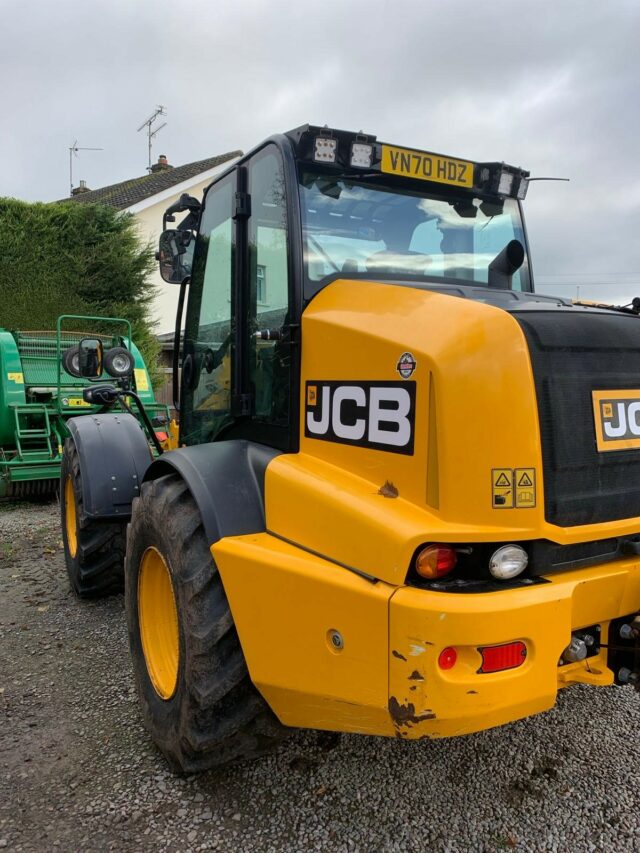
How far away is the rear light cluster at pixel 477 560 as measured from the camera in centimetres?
176

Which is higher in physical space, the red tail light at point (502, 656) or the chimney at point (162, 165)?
the chimney at point (162, 165)

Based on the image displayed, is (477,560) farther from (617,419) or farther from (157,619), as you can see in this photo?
(157,619)

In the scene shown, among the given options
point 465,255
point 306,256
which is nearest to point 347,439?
point 306,256

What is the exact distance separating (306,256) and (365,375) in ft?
2.01

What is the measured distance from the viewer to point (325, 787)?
7.89 feet

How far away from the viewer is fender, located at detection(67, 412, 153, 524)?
142 inches

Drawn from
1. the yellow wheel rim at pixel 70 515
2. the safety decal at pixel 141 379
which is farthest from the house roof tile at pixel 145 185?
the yellow wheel rim at pixel 70 515

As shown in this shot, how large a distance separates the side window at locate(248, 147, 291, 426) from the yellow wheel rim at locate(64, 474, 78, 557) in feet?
7.40

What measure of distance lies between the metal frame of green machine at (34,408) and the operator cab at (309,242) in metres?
4.10

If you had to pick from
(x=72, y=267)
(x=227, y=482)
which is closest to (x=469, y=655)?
(x=227, y=482)

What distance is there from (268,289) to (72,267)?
10762 mm

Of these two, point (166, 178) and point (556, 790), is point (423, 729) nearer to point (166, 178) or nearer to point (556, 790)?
point (556, 790)

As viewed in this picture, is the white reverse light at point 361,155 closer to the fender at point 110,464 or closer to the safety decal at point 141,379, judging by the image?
the fender at point 110,464

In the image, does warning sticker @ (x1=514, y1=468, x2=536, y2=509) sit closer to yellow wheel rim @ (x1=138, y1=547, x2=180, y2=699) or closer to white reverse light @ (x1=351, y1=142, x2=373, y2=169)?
white reverse light @ (x1=351, y1=142, x2=373, y2=169)
